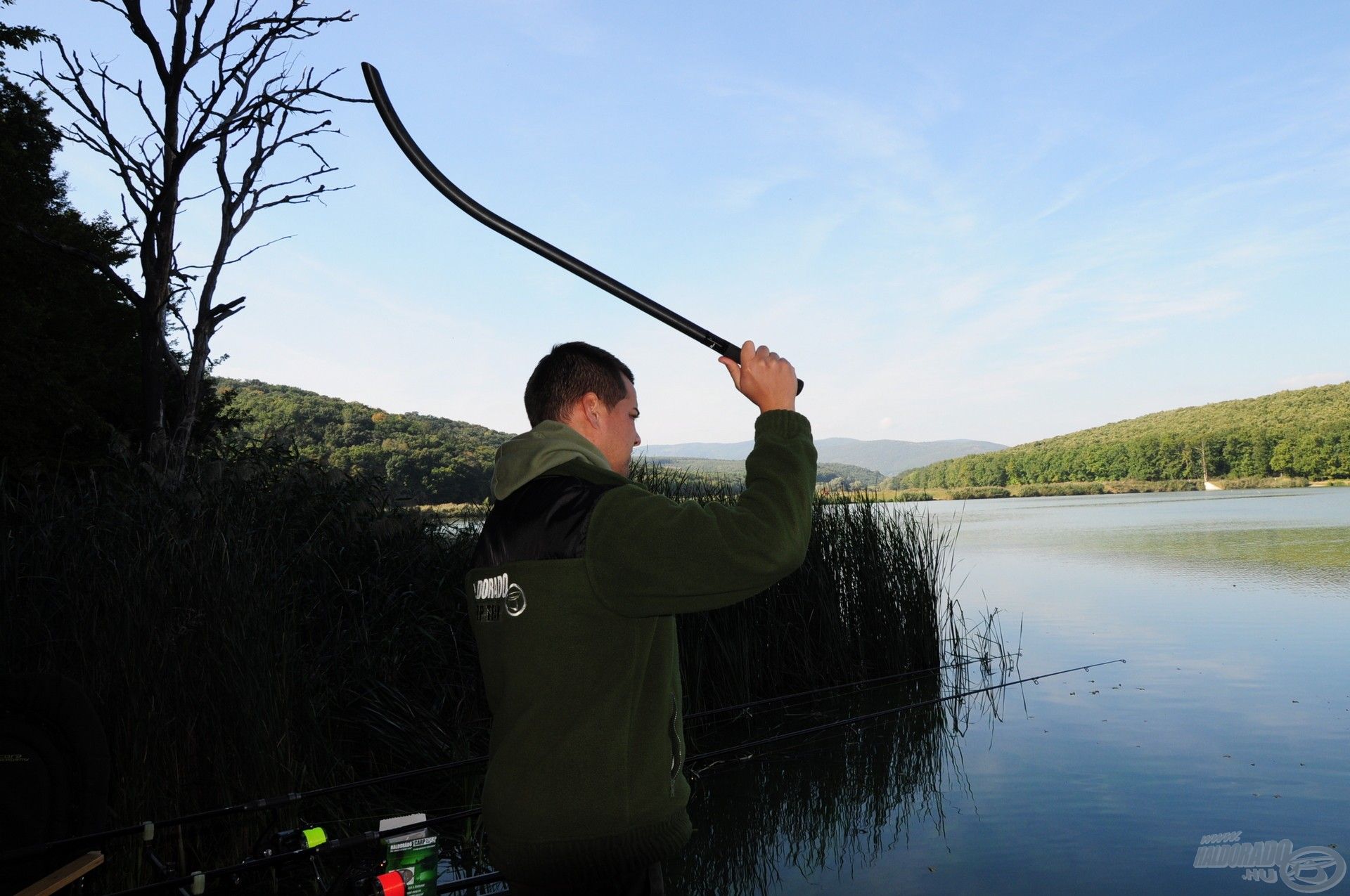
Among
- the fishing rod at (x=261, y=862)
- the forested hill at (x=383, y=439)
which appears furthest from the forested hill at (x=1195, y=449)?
the fishing rod at (x=261, y=862)

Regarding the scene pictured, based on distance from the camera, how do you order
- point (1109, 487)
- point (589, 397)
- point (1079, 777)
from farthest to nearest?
point (1109, 487)
point (1079, 777)
point (589, 397)

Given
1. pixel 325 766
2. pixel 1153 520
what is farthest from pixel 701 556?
pixel 1153 520

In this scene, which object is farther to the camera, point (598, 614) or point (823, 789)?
point (823, 789)

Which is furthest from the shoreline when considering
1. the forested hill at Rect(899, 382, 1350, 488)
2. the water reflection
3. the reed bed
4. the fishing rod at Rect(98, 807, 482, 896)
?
the fishing rod at Rect(98, 807, 482, 896)

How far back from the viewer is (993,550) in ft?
73.3

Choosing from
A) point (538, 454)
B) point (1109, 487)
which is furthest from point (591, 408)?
point (1109, 487)

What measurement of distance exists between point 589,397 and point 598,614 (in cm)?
40

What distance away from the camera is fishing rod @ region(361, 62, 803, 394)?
1.74 m

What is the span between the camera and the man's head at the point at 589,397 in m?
1.67

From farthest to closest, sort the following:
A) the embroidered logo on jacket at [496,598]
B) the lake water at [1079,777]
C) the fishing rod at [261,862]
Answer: the lake water at [1079,777] < the fishing rod at [261,862] < the embroidered logo on jacket at [496,598]

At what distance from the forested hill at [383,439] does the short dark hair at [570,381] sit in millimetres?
3465

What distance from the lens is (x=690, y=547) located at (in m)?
1.34

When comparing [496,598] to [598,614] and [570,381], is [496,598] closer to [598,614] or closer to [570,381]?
[598,614]

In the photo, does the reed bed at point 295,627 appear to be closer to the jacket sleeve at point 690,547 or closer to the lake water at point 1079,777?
the lake water at point 1079,777
